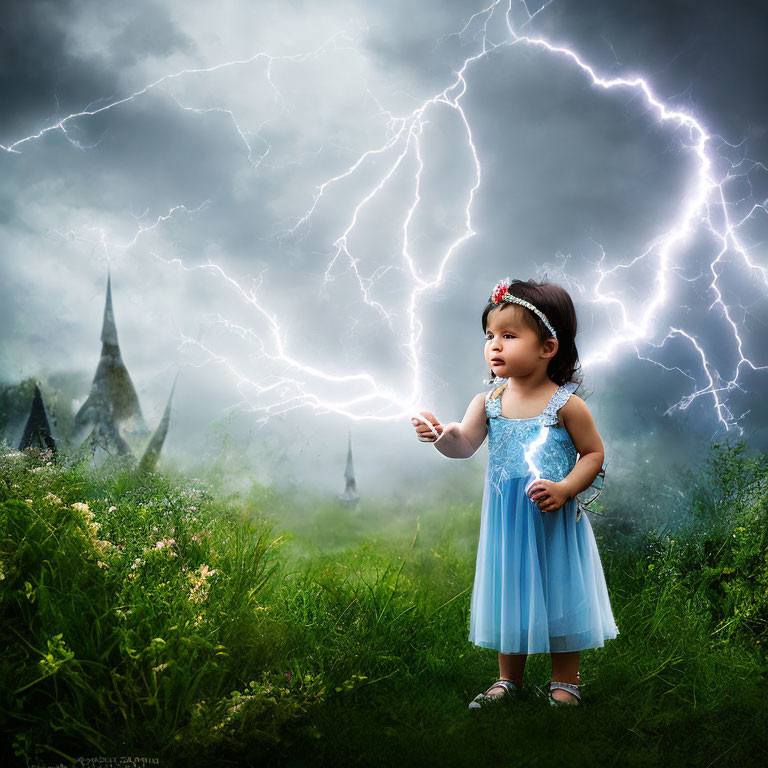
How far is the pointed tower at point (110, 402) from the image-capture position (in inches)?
183

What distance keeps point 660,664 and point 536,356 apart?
156 centimetres

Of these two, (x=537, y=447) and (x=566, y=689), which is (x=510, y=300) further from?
(x=566, y=689)

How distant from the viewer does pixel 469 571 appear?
3625 millimetres

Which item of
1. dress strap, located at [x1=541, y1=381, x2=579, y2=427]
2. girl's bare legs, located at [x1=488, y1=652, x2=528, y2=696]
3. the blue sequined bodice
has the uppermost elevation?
dress strap, located at [x1=541, y1=381, x2=579, y2=427]

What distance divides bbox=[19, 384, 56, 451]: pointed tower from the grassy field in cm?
95

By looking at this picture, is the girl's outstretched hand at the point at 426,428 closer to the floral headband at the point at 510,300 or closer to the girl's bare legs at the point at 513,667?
the floral headband at the point at 510,300

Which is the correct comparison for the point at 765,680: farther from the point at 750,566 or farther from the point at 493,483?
the point at 493,483

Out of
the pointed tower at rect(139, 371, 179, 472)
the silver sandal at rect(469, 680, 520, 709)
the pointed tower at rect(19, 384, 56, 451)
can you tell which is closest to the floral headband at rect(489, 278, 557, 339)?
the silver sandal at rect(469, 680, 520, 709)

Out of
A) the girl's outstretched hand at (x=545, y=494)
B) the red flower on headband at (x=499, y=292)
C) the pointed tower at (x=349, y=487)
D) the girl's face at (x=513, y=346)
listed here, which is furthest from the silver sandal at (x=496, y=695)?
the pointed tower at (x=349, y=487)

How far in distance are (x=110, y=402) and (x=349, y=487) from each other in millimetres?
1996

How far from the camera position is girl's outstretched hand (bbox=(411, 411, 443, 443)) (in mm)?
2287

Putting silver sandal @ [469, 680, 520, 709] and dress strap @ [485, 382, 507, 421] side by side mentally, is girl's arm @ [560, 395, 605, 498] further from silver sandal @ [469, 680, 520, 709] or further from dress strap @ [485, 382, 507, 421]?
silver sandal @ [469, 680, 520, 709]

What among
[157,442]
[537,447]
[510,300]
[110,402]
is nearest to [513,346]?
[510,300]

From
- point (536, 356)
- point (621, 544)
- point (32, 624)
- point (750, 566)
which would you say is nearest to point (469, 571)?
point (621, 544)
